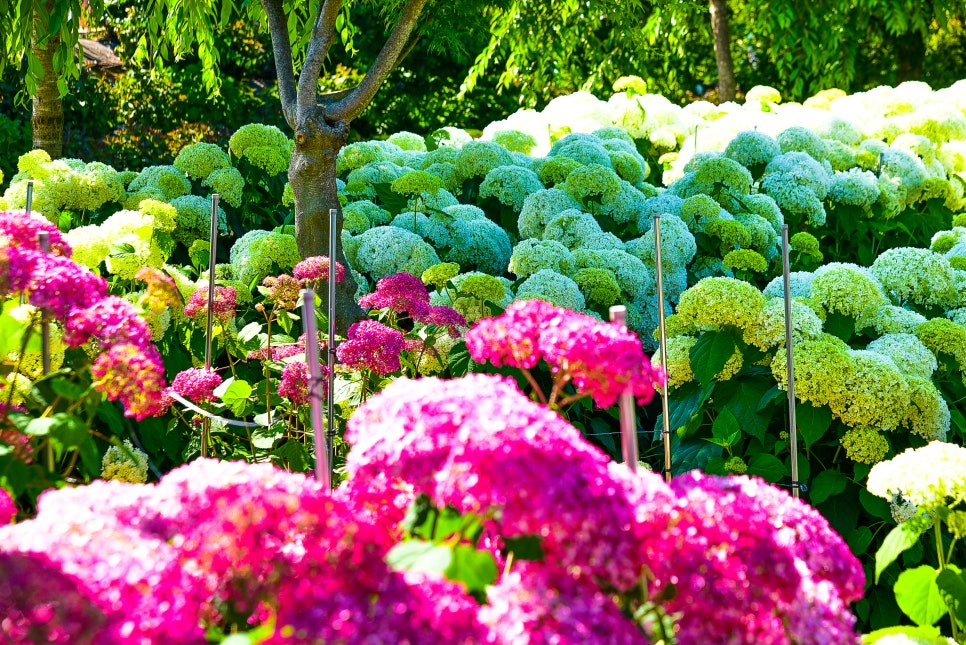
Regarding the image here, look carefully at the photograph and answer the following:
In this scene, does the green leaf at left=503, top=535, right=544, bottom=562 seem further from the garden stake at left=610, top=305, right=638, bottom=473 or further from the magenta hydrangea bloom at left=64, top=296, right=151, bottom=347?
the magenta hydrangea bloom at left=64, top=296, right=151, bottom=347

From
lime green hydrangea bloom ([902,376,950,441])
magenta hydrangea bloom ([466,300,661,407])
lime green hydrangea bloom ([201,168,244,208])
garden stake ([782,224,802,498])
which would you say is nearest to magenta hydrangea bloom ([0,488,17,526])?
magenta hydrangea bloom ([466,300,661,407])

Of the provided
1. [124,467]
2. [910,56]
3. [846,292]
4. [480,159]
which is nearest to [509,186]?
[480,159]

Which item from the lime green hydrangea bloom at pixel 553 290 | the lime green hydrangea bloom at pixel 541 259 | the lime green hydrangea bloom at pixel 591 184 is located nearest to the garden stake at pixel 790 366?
the lime green hydrangea bloom at pixel 553 290

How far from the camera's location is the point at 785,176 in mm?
5102

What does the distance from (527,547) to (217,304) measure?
2010 millimetres

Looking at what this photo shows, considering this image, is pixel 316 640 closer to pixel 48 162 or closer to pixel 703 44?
pixel 48 162

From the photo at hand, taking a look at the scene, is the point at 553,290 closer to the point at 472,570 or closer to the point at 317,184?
the point at 317,184

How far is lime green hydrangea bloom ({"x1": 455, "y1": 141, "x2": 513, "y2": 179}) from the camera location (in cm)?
498

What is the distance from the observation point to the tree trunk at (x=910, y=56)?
15273 millimetres

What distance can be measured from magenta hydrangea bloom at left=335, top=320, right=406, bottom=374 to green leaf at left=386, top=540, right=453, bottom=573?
1392mm

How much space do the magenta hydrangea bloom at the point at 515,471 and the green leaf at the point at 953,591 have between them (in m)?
0.94

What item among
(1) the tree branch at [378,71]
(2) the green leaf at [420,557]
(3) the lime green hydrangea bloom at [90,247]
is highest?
(1) the tree branch at [378,71]

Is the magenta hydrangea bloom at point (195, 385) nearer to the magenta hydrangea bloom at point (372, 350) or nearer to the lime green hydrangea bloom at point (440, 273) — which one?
the magenta hydrangea bloom at point (372, 350)

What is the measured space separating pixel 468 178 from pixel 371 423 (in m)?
3.85
